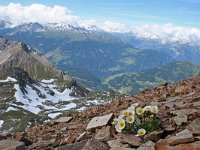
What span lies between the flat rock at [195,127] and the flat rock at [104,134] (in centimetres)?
266

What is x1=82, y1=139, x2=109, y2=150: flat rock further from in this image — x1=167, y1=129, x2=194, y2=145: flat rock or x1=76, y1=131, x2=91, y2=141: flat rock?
x1=167, y1=129, x2=194, y2=145: flat rock

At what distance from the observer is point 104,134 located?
1362 cm

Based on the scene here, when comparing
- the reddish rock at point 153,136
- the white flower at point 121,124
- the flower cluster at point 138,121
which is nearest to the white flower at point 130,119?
the flower cluster at point 138,121

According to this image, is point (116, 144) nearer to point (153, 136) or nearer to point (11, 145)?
point (153, 136)

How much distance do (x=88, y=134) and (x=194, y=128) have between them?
4.01m

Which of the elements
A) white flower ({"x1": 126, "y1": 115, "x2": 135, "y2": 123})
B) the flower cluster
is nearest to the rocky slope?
the flower cluster

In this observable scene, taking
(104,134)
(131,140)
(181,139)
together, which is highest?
(181,139)

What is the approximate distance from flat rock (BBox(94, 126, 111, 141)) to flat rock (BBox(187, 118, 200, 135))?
8.73ft

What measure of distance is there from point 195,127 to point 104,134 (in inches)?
123

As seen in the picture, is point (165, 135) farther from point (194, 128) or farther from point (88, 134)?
point (88, 134)

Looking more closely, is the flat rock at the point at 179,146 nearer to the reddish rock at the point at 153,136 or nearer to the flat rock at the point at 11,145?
the reddish rock at the point at 153,136

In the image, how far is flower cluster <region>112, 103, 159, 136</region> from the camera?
1274cm

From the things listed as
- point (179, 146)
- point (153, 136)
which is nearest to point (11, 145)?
point (153, 136)

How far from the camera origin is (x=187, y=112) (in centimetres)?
1446
